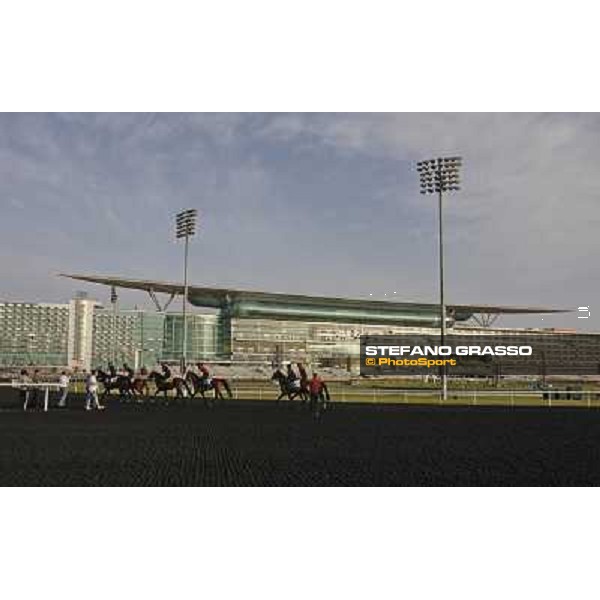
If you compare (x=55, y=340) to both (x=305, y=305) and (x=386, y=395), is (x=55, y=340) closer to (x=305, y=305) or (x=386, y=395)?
(x=305, y=305)

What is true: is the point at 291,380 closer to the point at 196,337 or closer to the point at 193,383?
the point at 193,383

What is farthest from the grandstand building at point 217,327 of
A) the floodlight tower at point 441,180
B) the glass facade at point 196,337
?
the floodlight tower at point 441,180

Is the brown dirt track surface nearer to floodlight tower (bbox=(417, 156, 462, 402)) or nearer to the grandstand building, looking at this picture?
floodlight tower (bbox=(417, 156, 462, 402))

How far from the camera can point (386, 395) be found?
33.2 m

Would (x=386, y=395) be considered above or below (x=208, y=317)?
below

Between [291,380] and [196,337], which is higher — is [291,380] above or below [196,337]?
below

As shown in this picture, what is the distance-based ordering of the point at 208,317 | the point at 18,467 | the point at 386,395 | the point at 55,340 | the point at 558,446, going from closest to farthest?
1. the point at 18,467
2. the point at 558,446
3. the point at 386,395
4. the point at 208,317
5. the point at 55,340

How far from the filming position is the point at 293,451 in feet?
35.7

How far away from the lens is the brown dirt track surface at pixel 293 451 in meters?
8.33

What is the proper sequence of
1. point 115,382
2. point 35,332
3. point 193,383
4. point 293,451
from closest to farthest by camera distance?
1. point 293,451
2. point 193,383
3. point 115,382
4. point 35,332

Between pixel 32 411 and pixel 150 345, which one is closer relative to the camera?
pixel 32 411

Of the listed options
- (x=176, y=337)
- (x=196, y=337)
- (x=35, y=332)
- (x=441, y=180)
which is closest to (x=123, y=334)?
(x=35, y=332)

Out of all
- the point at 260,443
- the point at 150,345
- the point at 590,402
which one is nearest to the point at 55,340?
the point at 150,345

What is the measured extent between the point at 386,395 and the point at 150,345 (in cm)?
9084
